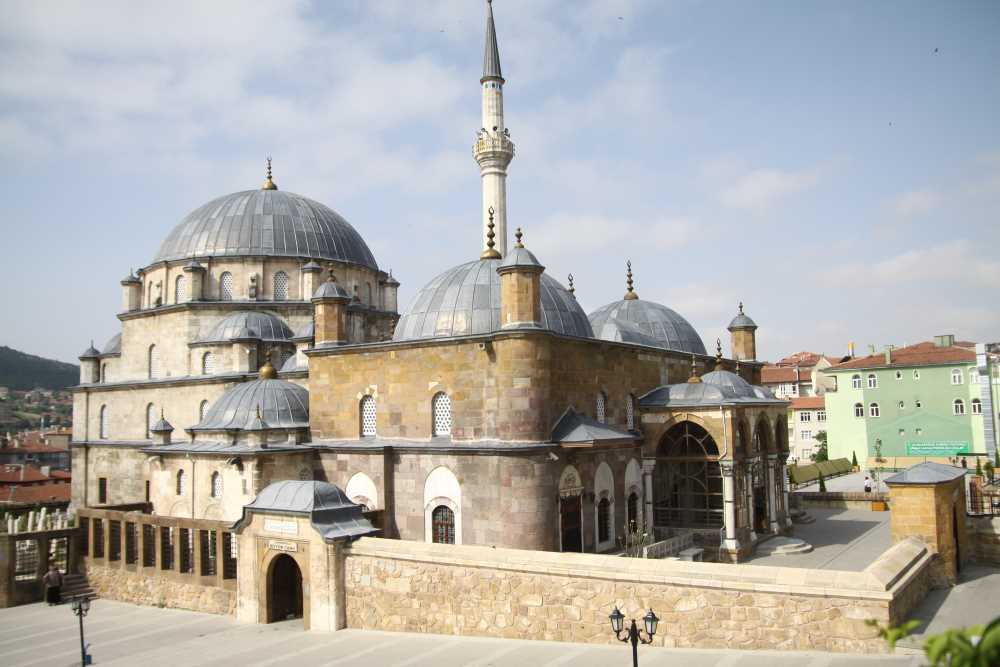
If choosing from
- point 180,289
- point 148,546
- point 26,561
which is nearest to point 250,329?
point 180,289

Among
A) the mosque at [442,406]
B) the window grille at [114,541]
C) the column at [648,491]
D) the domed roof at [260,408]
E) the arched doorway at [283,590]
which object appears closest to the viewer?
the arched doorway at [283,590]

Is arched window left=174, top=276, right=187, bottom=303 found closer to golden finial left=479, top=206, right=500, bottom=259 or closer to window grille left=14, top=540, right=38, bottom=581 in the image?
window grille left=14, top=540, right=38, bottom=581

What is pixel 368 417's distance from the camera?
798 inches

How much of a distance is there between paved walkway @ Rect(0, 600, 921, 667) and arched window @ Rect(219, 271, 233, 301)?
11570mm

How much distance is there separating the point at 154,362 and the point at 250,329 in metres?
4.88

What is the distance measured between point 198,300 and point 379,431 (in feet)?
38.7

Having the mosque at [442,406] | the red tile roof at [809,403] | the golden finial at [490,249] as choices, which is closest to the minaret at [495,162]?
the mosque at [442,406]

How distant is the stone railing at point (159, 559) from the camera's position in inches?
733

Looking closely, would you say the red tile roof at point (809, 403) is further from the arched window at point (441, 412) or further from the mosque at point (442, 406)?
the arched window at point (441, 412)

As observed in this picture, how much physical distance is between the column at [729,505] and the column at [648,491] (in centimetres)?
186

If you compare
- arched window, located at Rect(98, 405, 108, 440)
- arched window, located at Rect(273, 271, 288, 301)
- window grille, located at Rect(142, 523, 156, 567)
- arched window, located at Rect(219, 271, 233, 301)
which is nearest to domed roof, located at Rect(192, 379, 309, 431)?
window grille, located at Rect(142, 523, 156, 567)

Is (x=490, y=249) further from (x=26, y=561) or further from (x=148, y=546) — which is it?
(x=26, y=561)

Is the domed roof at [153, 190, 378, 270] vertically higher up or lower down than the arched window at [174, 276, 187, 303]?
higher up

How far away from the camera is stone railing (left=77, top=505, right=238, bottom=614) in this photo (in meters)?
18.6
